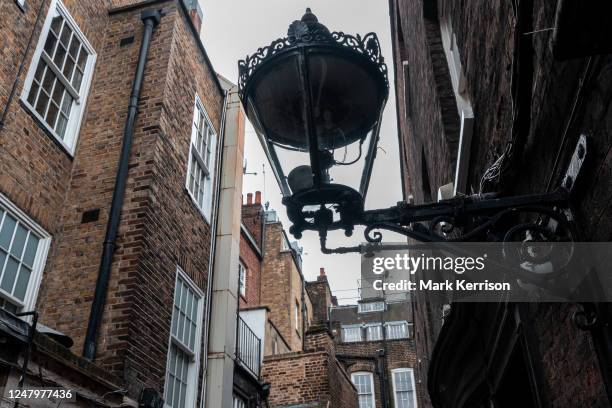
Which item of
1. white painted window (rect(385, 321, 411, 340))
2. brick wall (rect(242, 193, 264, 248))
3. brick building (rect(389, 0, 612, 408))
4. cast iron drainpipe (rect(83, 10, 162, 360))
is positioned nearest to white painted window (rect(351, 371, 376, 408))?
white painted window (rect(385, 321, 411, 340))

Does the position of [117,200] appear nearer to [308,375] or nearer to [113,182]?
[113,182]

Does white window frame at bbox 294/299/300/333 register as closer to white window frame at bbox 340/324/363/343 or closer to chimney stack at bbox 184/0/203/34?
white window frame at bbox 340/324/363/343

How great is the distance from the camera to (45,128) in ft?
22.6

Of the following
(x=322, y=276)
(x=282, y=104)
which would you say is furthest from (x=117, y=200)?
(x=322, y=276)

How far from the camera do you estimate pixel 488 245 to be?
2350 mm

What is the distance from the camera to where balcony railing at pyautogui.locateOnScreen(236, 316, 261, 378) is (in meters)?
11.8

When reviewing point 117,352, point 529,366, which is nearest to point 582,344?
point 529,366

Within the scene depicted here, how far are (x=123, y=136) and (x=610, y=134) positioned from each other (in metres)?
7.25

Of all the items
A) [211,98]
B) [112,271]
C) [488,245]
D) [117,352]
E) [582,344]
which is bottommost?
[582,344]

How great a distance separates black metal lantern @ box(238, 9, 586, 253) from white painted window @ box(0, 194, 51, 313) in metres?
4.47

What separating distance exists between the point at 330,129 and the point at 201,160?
7.72 m

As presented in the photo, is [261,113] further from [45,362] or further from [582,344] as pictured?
[45,362]

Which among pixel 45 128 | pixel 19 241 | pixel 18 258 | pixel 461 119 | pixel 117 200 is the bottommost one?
pixel 461 119

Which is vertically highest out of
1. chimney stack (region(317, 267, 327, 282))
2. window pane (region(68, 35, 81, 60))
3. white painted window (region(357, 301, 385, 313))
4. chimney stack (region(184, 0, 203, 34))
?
white painted window (region(357, 301, 385, 313))
